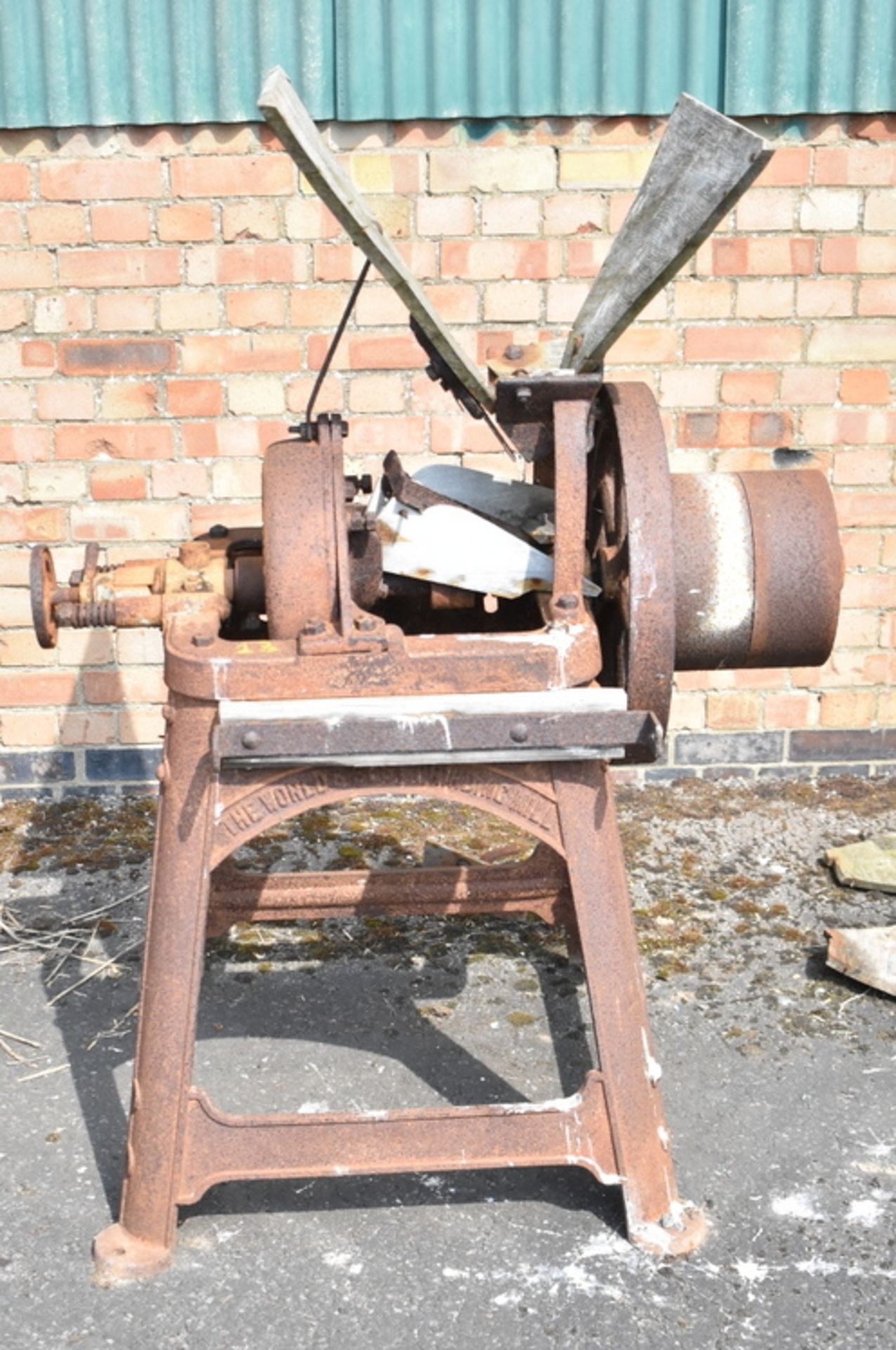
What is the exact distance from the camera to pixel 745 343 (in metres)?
3.85

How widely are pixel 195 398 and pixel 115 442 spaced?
26 cm

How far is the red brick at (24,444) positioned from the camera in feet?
12.6

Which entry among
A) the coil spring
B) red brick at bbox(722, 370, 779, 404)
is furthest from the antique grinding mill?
red brick at bbox(722, 370, 779, 404)

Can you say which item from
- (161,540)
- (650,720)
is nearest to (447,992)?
(650,720)

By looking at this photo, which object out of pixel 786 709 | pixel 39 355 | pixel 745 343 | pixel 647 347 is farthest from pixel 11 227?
pixel 786 709

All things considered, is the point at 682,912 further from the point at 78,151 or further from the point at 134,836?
the point at 78,151

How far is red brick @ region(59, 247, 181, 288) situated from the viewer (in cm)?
375

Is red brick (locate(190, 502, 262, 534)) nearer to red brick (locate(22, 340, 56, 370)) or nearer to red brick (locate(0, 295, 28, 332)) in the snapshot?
red brick (locate(22, 340, 56, 370))

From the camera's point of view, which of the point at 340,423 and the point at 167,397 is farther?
the point at 167,397

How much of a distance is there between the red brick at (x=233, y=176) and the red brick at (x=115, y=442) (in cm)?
65

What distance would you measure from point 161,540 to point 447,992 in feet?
→ 5.38

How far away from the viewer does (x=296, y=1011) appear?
9.61 feet

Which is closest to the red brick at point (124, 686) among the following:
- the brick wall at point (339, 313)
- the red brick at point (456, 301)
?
the brick wall at point (339, 313)

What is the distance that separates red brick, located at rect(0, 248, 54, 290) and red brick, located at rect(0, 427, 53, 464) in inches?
15.2
